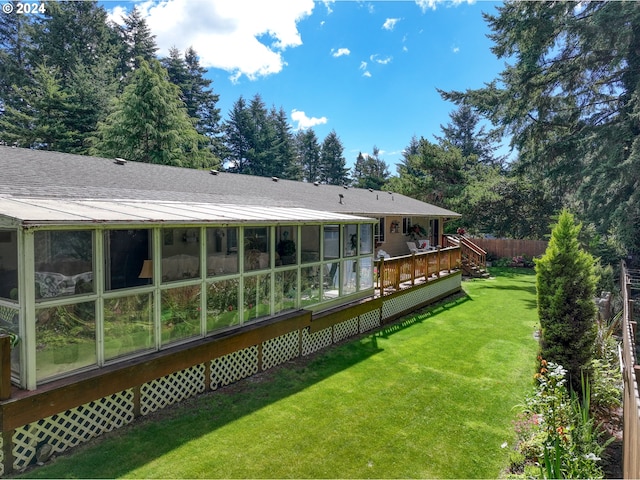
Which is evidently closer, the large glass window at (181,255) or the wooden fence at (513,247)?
the large glass window at (181,255)

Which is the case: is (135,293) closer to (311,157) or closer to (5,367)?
(5,367)

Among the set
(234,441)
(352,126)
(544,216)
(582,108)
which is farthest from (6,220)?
(352,126)

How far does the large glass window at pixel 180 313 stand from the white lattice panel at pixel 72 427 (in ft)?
2.96

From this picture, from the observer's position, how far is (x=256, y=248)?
671 cm

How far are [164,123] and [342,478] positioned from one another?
22709 millimetres

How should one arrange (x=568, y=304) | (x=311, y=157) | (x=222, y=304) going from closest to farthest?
(x=568, y=304), (x=222, y=304), (x=311, y=157)

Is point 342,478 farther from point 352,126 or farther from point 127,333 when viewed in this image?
point 352,126

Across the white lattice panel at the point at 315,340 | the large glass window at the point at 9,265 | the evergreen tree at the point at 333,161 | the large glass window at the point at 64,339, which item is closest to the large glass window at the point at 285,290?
the white lattice panel at the point at 315,340

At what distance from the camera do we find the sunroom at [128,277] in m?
4.01

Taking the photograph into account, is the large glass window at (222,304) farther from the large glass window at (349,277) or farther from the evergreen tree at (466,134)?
the evergreen tree at (466,134)

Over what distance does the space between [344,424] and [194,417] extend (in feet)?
6.51

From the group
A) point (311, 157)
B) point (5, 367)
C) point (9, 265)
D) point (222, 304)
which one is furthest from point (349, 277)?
point (311, 157)

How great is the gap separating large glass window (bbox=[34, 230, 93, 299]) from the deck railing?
22.8 ft

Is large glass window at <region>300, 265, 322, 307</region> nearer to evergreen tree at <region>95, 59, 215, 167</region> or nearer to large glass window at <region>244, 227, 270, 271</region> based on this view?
large glass window at <region>244, 227, 270, 271</region>
